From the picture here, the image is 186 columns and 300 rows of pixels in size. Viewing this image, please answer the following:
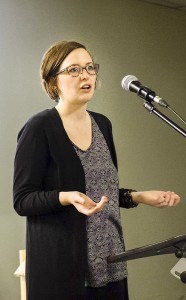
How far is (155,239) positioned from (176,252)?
2663 millimetres

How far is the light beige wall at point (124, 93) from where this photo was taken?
10.1 ft

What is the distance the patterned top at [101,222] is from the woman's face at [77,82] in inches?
6.1

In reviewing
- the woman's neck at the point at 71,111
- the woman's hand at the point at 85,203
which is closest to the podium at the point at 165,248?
the woman's hand at the point at 85,203

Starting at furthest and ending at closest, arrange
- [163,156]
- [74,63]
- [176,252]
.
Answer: [163,156]
[74,63]
[176,252]

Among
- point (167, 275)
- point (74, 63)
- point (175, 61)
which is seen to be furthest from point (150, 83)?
point (74, 63)

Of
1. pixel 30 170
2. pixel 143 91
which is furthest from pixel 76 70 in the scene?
pixel 30 170

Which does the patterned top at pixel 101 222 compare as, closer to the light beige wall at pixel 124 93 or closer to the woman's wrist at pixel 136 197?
the woman's wrist at pixel 136 197

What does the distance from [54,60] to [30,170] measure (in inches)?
14.3

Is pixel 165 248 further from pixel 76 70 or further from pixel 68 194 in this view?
pixel 76 70

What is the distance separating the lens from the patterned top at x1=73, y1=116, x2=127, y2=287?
1484 millimetres

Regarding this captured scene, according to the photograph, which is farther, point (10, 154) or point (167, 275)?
point (167, 275)

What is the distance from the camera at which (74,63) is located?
156 cm

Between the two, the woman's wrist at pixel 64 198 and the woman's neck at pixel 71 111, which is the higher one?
the woman's neck at pixel 71 111

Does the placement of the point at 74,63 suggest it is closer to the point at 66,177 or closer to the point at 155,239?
the point at 66,177
